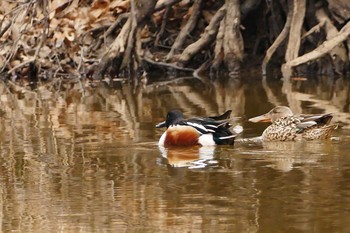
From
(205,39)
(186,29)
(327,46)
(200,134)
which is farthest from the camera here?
(186,29)

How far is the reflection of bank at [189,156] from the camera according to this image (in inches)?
301

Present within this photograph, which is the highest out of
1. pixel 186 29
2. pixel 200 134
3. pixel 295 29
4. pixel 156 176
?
pixel 186 29

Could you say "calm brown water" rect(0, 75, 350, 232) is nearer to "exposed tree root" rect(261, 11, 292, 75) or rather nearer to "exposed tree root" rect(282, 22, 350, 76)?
"exposed tree root" rect(282, 22, 350, 76)

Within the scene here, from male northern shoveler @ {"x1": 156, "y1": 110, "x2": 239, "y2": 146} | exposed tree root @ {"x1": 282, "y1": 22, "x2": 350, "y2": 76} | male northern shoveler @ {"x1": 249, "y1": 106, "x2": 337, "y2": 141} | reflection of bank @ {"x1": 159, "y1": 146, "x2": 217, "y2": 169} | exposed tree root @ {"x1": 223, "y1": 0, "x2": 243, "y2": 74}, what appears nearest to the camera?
reflection of bank @ {"x1": 159, "y1": 146, "x2": 217, "y2": 169}

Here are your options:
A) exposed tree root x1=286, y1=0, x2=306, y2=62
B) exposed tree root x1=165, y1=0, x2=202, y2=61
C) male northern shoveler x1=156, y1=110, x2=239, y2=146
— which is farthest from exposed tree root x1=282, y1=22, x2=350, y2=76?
male northern shoveler x1=156, y1=110, x2=239, y2=146

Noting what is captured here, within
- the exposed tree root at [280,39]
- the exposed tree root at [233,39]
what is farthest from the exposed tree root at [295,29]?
the exposed tree root at [233,39]

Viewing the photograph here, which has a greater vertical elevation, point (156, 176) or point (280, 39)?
point (280, 39)

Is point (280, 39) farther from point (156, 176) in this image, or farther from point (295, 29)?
point (156, 176)

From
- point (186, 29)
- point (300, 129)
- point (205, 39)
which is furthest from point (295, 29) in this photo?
point (300, 129)

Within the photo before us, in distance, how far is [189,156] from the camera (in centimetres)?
809

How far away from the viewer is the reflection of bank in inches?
301

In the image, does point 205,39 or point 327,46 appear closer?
point 327,46

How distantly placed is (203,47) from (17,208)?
34.7 ft

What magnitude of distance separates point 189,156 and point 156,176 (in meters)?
0.99
